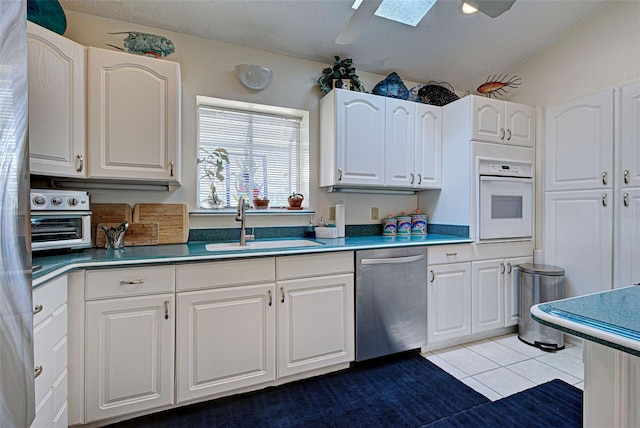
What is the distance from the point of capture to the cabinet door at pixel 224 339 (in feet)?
5.47

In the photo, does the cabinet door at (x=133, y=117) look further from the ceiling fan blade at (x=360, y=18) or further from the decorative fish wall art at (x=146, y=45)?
the ceiling fan blade at (x=360, y=18)

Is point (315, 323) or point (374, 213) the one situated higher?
point (374, 213)

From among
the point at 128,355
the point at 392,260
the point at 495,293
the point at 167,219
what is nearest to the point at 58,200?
the point at 167,219

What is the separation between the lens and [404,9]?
7.61ft

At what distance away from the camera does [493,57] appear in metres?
2.91

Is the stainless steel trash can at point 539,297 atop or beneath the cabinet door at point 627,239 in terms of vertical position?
beneath

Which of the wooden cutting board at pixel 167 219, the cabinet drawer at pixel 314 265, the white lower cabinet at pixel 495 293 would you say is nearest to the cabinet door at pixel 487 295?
the white lower cabinet at pixel 495 293

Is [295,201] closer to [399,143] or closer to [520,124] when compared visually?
[399,143]

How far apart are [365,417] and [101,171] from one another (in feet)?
6.86

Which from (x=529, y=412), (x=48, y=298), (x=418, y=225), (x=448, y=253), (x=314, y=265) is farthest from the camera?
(x=418, y=225)

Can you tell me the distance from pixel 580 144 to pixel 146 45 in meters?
3.44

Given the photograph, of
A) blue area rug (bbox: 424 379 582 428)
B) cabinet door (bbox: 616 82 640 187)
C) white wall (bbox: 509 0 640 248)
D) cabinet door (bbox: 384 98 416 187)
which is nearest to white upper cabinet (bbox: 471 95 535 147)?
white wall (bbox: 509 0 640 248)

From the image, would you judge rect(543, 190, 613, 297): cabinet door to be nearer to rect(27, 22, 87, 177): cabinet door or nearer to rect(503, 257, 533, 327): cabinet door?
rect(503, 257, 533, 327): cabinet door

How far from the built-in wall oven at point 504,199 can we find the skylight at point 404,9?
4.23 feet
